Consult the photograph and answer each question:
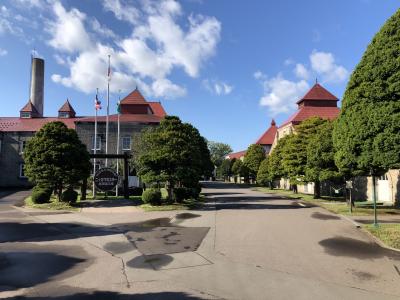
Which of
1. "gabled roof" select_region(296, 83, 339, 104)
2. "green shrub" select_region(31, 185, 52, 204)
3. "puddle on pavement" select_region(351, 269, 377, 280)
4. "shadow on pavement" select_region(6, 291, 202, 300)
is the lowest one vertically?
"shadow on pavement" select_region(6, 291, 202, 300)

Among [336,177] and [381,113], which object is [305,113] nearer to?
[336,177]

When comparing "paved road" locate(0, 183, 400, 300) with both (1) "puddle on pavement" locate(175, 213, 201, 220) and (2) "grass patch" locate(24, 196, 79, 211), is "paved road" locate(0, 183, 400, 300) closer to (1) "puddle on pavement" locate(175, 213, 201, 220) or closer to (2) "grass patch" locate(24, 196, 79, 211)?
(1) "puddle on pavement" locate(175, 213, 201, 220)

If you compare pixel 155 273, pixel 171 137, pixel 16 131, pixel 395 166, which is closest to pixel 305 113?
pixel 171 137

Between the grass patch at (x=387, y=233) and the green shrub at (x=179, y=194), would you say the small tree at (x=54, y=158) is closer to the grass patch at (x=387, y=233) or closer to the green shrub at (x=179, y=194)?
the green shrub at (x=179, y=194)

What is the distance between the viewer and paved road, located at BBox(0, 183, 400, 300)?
7.42 meters

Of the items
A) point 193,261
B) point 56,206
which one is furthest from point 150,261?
point 56,206

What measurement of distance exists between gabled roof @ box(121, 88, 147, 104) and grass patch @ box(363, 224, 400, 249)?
4061 centimetres

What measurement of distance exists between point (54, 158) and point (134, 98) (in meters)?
29.6

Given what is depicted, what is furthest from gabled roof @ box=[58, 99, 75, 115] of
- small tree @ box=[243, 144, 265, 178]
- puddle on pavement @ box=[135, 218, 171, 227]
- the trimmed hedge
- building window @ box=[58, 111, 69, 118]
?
puddle on pavement @ box=[135, 218, 171, 227]

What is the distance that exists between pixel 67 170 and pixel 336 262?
18681mm

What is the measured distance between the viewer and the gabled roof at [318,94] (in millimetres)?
60125

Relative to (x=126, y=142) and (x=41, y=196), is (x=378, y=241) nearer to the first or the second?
(x=41, y=196)

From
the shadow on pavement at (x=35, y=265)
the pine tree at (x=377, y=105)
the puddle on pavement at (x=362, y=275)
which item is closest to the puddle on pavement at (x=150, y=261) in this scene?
the shadow on pavement at (x=35, y=265)

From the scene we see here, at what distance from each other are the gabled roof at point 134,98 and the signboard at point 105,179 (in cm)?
2613
